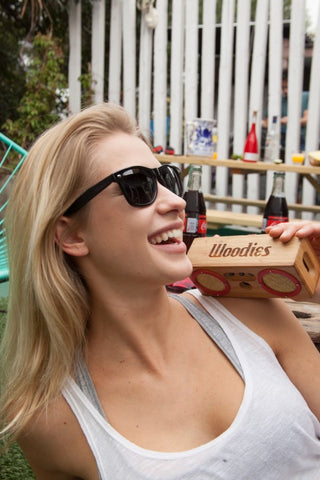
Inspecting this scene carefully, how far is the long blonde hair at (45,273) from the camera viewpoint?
108cm

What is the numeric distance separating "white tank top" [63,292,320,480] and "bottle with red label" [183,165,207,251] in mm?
911

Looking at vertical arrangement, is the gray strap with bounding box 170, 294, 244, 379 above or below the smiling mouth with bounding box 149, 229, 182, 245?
below

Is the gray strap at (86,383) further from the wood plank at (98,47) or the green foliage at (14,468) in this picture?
the wood plank at (98,47)

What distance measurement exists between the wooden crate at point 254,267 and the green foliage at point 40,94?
5.14 metres

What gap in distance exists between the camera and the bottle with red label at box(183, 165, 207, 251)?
6.61 ft

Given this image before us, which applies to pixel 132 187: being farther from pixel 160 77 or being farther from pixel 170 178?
pixel 160 77

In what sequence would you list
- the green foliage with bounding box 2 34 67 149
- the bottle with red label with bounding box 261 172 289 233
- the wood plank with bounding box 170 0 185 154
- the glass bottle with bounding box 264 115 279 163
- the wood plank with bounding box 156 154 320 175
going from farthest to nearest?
1. the green foliage with bounding box 2 34 67 149
2. the wood plank with bounding box 170 0 185 154
3. the glass bottle with bounding box 264 115 279 163
4. the wood plank with bounding box 156 154 320 175
5. the bottle with red label with bounding box 261 172 289 233

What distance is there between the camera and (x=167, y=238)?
3.52 ft

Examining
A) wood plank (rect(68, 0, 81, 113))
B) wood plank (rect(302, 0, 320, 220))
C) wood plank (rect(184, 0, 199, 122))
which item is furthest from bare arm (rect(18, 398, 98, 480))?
wood plank (rect(68, 0, 81, 113))

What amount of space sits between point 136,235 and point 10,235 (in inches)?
12.1

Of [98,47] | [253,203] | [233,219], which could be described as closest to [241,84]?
[253,203]

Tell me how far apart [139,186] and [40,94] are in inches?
212

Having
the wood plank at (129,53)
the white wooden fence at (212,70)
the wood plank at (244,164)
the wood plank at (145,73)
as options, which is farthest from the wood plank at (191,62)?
the wood plank at (244,164)

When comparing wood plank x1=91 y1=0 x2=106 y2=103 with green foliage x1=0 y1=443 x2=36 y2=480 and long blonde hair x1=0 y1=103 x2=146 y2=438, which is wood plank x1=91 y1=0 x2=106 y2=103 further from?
long blonde hair x1=0 y1=103 x2=146 y2=438
